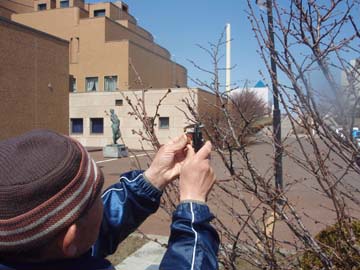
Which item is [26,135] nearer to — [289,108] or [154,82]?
[289,108]

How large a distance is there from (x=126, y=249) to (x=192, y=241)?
Result: 4389 millimetres

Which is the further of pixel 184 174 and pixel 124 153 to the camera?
pixel 124 153

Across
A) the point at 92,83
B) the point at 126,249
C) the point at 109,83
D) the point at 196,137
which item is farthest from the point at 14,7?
the point at 196,137

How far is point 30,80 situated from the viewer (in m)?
20.8

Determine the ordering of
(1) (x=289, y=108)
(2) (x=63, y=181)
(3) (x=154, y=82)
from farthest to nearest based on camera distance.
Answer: (3) (x=154, y=82) < (1) (x=289, y=108) < (2) (x=63, y=181)

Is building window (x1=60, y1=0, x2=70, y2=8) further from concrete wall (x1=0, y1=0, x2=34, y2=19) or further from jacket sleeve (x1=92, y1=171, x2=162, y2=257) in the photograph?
jacket sleeve (x1=92, y1=171, x2=162, y2=257)

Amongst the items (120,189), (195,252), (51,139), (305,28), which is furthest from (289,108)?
(51,139)

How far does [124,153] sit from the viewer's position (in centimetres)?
2203

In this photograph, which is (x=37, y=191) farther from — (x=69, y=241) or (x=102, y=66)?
(x=102, y=66)

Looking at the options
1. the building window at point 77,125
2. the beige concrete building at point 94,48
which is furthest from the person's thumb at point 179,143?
the beige concrete building at point 94,48

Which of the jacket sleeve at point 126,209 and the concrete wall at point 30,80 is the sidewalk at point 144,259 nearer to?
the jacket sleeve at point 126,209

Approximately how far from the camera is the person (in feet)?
3.21

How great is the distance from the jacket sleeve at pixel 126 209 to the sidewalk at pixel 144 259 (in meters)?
3.05

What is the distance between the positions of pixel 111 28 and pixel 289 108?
3968 centimetres
